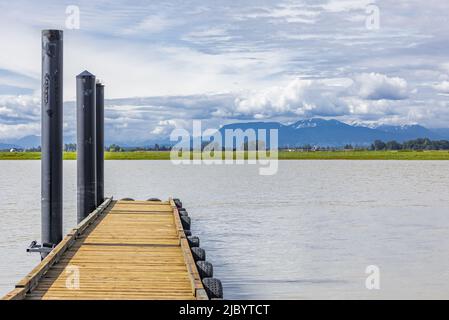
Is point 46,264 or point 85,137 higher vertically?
point 85,137

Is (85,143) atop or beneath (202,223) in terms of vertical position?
atop

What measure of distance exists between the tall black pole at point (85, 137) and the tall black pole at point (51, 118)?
4.50 meters

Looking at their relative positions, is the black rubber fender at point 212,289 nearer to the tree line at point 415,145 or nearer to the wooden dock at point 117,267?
the wooden dock at point 117,267

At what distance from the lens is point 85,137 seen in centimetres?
2078

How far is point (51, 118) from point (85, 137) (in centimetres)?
508

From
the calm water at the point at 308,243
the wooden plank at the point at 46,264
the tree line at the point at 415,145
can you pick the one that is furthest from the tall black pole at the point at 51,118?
the tree line at the point at 415,145

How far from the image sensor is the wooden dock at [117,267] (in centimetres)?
1024

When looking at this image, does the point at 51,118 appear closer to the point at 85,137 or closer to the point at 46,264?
the point at 46,264

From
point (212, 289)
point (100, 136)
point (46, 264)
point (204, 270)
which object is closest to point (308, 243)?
point (100, 136)

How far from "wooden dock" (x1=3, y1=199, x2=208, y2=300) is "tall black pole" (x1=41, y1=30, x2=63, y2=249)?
1130 mm

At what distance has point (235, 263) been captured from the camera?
1942 cm
